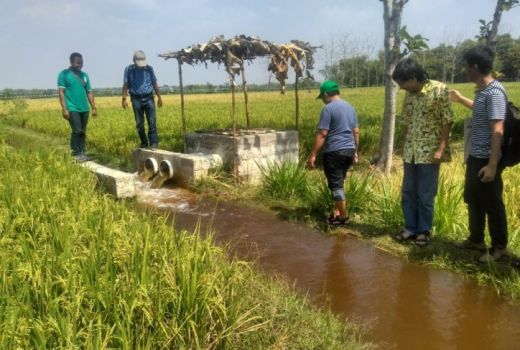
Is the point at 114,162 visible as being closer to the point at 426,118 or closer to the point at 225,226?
the point at 225,226

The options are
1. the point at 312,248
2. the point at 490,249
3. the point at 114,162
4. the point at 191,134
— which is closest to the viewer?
the point at 490,249

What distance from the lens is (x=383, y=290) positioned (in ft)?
11.3

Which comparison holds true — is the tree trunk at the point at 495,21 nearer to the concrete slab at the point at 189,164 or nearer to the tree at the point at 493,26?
the tree at the point at 493,26

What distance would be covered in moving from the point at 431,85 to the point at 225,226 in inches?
110

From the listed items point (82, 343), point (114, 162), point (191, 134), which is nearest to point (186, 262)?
point (82, 343)

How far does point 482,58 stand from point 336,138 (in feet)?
5.51

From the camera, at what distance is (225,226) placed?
5207mm

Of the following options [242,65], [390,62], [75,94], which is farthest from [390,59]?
[75,94]

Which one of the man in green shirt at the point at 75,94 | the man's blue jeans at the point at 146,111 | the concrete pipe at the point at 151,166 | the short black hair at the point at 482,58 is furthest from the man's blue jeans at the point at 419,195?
the man in green shirt at the point at 75,94

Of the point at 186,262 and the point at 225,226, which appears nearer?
the point at 186,262

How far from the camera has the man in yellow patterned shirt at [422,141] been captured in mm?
3910

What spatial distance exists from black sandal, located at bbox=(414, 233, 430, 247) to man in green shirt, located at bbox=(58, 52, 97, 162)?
5.55 metres

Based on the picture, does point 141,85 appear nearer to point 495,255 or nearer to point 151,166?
point 151,166

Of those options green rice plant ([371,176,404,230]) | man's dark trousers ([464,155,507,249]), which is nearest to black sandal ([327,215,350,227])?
green rice plant ([371,176,404,230])
